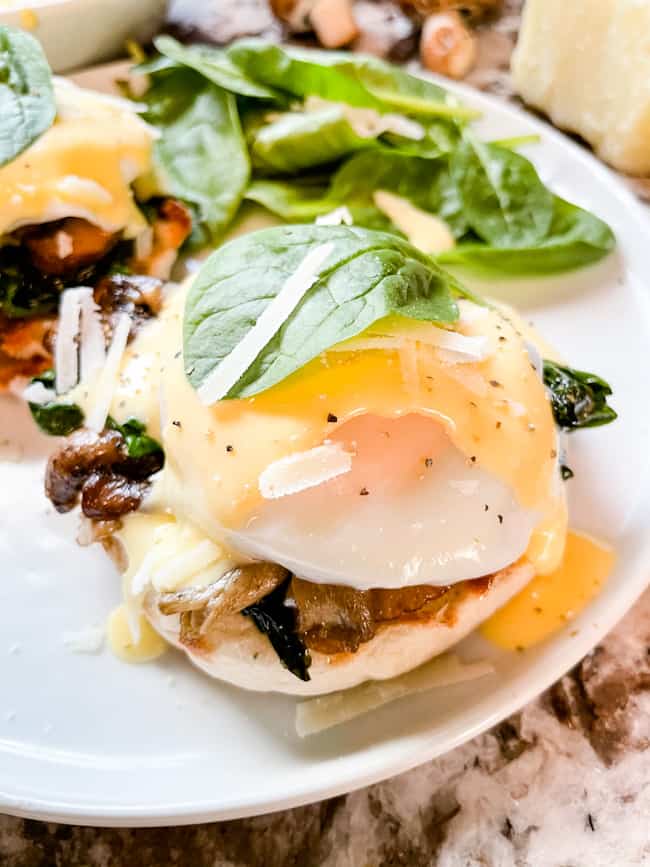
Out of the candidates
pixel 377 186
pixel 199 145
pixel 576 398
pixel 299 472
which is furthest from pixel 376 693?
pixel 199 145

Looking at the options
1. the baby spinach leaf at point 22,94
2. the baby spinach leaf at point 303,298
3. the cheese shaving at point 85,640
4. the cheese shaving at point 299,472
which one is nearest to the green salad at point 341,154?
the baby spinach leaf at point 22,94

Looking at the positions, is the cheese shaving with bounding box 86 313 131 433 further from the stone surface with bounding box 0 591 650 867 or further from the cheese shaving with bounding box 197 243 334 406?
the stone surface with bounding box 0 591 650 867

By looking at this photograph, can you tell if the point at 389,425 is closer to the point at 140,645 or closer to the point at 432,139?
the point at 140,645

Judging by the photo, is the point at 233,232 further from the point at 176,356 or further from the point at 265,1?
the point at 265,1

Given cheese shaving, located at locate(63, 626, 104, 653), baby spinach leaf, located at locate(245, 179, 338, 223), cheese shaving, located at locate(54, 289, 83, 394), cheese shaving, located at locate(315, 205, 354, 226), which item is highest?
cheese shaving, located at locate(315, 205, 354, 226)

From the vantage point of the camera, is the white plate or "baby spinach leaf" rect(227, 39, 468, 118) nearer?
the white plate

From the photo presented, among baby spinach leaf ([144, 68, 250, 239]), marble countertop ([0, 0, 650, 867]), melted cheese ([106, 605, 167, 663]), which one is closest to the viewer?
marble countertop ([0, 0, 650, 867])

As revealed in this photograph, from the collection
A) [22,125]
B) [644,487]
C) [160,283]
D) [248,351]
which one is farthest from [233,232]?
[644,487]

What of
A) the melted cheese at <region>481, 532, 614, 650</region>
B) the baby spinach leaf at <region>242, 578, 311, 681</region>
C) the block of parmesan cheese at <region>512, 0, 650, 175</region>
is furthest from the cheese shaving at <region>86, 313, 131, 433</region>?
the block of parmesan cheese at <region>512, 0, 650, 175</region>
